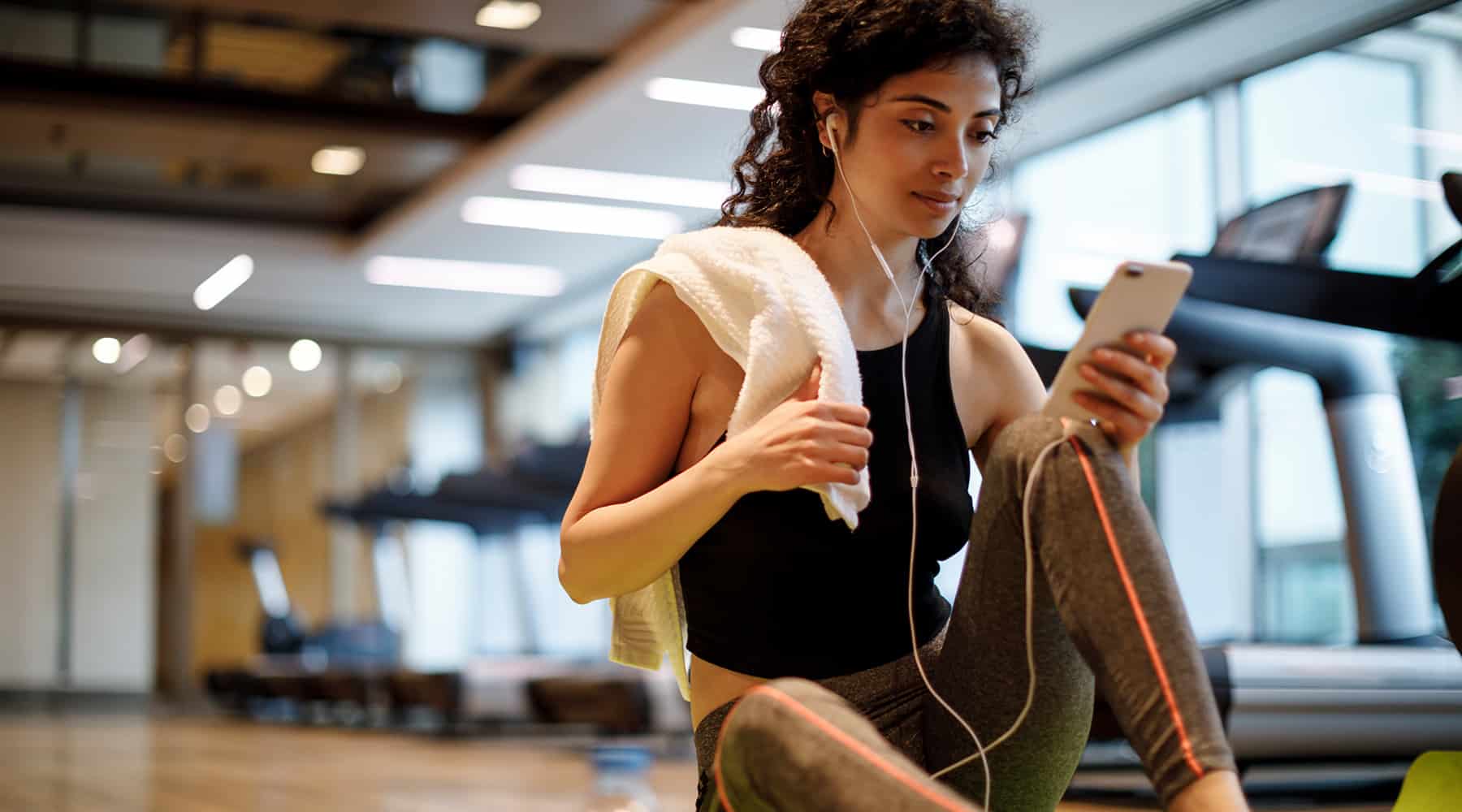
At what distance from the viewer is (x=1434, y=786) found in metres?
1.71

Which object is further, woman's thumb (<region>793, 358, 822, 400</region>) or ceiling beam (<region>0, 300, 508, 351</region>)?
ceiling beam (<region>0, 300, 508, 351</region>)

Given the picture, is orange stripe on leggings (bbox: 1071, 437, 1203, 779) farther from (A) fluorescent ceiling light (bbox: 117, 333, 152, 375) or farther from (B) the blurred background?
(A) fluorescent ceiling light (bbox: 117, 333, 152, 375)

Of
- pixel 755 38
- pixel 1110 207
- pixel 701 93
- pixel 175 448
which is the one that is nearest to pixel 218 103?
pixel 701 93

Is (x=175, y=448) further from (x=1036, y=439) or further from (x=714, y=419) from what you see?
(x=1036, y=439)

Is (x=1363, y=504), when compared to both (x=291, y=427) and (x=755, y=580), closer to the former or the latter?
(x=755, y=580)

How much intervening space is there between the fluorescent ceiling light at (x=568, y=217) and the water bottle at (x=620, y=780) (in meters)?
6.07

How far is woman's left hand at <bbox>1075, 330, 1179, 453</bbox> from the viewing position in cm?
119

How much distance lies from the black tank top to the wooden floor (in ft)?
5.22

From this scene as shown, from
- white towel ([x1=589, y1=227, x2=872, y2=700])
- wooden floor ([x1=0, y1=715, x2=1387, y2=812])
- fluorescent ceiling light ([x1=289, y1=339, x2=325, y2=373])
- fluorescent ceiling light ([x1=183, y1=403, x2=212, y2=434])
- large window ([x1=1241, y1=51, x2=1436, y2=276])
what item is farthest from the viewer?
fluorescent ceiling light ([x1=289, y1=339, x2=325, y2=373])

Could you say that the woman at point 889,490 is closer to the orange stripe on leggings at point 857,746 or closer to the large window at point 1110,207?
the orange stripe on leggings at point 857,746

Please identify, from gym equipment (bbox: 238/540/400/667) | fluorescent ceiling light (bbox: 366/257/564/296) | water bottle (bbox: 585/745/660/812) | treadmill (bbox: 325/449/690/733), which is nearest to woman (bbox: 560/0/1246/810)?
water bottle (bbox: 585/745/660/812)

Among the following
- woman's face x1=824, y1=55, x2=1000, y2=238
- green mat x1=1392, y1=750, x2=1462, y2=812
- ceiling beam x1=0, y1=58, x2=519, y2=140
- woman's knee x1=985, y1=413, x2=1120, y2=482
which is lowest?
green mat x1=1392, y1=750, x2=1462, y2=812

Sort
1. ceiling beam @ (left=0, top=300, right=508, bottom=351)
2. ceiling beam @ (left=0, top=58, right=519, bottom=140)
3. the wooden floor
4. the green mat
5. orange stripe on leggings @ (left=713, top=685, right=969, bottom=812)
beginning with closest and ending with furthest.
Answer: orange stripe on leggings @ (left=713, top=685, right=969, bottom=812) → the green mat → the wooden floor → ceiling beam @ (left=0, top=58, right=519, bottom=140) → ceiling beam @ (left=0, top=300, right=508, bottom=351)

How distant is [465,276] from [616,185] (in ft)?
8.33
